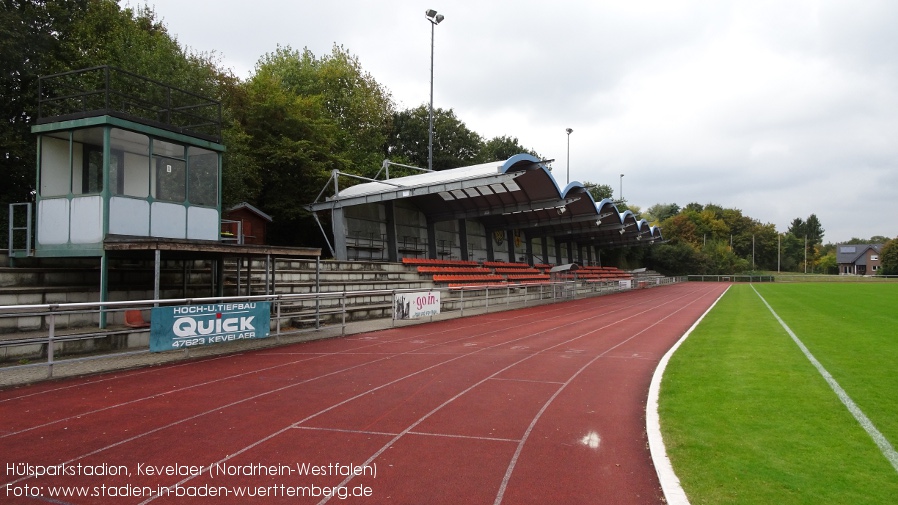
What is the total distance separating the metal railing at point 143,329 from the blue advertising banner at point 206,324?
20cm

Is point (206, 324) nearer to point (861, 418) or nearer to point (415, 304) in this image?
point (415, 304)

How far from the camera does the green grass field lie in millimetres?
4348

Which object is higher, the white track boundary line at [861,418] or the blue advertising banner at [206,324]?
the blue advertising banner at [206,324]

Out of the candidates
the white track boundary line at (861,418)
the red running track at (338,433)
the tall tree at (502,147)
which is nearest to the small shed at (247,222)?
the red running track at (338,433)

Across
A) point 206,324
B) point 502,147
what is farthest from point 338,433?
point 502,147

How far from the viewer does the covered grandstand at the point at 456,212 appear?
24.2m

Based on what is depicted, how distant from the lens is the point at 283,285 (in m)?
16.6

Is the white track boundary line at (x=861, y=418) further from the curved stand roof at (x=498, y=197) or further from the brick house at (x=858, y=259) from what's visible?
the brick house at (x=858, y=259)

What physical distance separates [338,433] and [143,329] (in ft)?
20.0

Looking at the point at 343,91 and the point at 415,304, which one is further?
the point at 343,91

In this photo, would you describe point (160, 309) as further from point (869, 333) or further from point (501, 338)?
point (869, 333)

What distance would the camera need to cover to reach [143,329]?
33.0ft

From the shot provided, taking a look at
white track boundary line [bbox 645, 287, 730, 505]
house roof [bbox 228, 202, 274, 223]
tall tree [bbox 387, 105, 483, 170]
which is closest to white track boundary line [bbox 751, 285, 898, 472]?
white track boundary line [bbox 645, 287, 730, 505]

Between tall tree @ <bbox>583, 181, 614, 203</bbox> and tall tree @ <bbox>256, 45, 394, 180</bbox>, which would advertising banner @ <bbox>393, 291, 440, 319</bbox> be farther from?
tall tree @ <bbox>583, 181, 614, 203</bbox>
